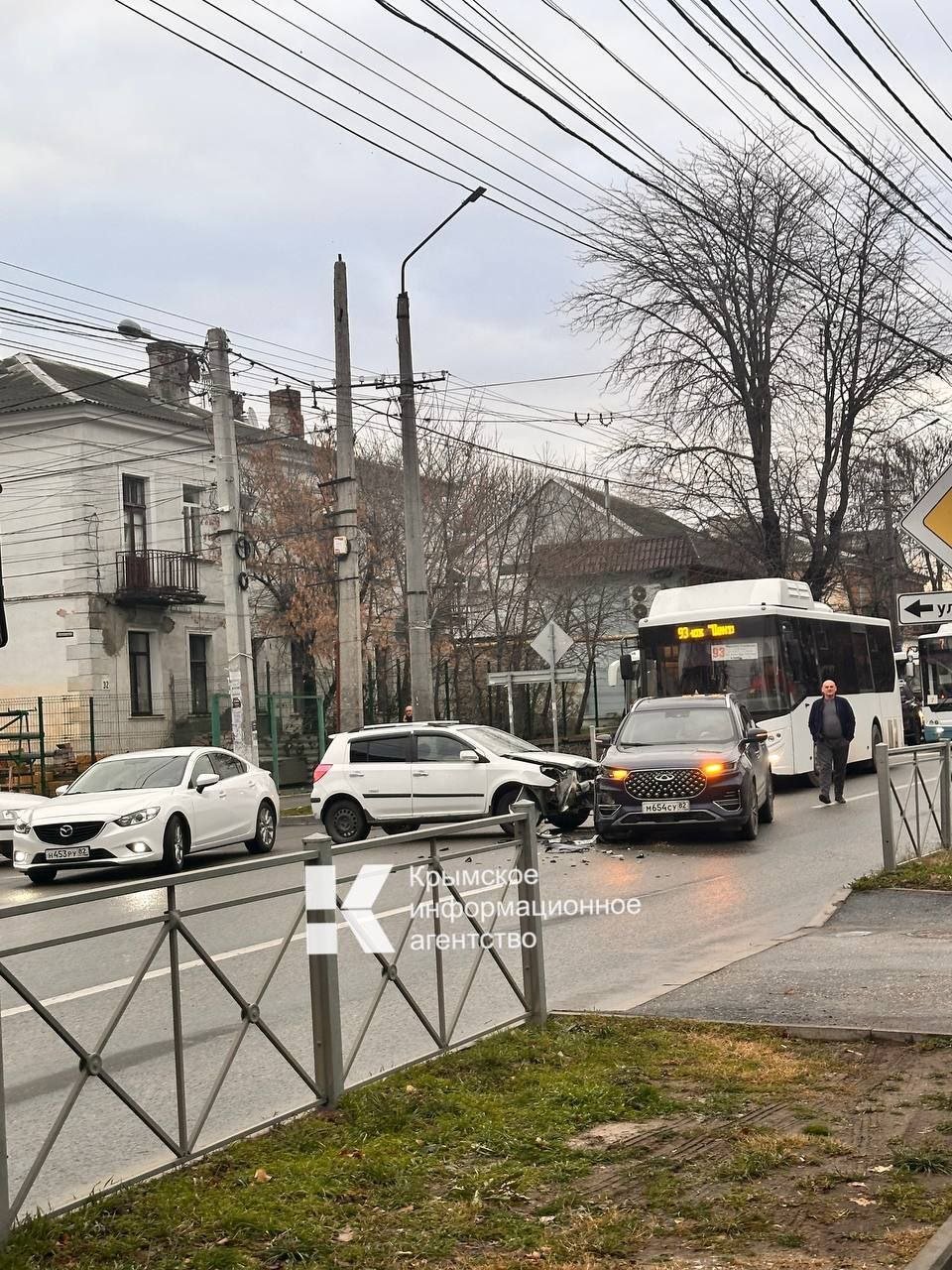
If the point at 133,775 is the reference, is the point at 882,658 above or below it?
above

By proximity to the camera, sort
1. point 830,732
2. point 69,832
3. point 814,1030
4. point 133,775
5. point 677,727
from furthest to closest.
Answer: point 830,732, point 677,727, point 133,775, point 69,832, point 814,1030

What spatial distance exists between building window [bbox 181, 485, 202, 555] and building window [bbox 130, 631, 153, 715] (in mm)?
2929

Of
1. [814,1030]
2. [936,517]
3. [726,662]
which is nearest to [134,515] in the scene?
[726,662]

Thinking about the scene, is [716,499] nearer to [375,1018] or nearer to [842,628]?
[842,628]

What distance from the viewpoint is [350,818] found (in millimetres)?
20656

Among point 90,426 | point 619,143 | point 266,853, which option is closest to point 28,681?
point 90,426

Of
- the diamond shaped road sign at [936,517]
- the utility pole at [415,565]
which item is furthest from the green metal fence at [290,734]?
the diamond shaped road sign at [936,517]

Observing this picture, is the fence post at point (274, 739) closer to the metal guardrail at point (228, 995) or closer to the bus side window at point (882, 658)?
the bus side window at point (882, 658)

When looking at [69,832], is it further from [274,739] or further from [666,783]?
[274,739]

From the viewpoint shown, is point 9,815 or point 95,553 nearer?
point 9,815

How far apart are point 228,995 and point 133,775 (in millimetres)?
13238

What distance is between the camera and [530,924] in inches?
301

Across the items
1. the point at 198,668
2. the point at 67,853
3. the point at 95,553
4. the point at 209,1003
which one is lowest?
the point at 67,853

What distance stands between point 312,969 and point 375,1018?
499 mm
